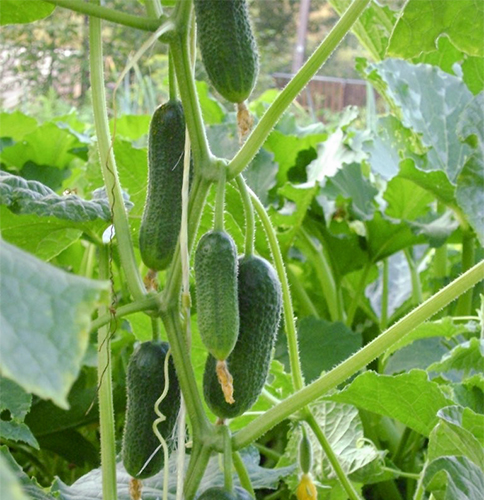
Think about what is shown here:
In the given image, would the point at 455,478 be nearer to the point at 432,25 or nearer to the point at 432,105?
the point at 432,25

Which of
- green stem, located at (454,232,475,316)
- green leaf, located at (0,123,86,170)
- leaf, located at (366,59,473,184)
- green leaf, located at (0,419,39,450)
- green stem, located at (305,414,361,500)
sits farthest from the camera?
green leaf, located at (0,123,86,170)

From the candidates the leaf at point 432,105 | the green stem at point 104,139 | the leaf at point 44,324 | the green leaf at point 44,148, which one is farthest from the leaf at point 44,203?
the green leaf at point 44,148

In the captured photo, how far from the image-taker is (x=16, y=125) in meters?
2.23

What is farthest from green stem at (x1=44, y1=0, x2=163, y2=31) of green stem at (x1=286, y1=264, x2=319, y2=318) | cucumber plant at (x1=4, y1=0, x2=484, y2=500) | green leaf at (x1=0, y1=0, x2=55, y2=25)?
green stem at (x1=286, y1=264, x2=319, y2=318)

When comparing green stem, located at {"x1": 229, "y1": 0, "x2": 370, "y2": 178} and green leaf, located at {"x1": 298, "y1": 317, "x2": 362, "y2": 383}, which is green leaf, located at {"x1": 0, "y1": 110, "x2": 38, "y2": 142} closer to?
green leaf, located at {"x1": 298, "y1": 317, "x2": 362, "y2": 383}

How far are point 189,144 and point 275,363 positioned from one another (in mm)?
593

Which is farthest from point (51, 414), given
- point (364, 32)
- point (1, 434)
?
point (364, 32)

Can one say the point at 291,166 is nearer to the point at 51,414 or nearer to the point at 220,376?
the point at 51,414

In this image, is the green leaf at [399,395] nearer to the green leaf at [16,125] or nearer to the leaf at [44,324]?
the leaf at [44,324]

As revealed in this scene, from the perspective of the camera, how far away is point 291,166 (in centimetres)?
209

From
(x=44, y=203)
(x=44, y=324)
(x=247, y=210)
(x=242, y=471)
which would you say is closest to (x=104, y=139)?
(x=44, y=203)

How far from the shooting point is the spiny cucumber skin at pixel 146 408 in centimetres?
88

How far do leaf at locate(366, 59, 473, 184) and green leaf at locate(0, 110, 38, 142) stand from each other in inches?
36.5

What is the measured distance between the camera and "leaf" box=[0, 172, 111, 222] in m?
0.92
